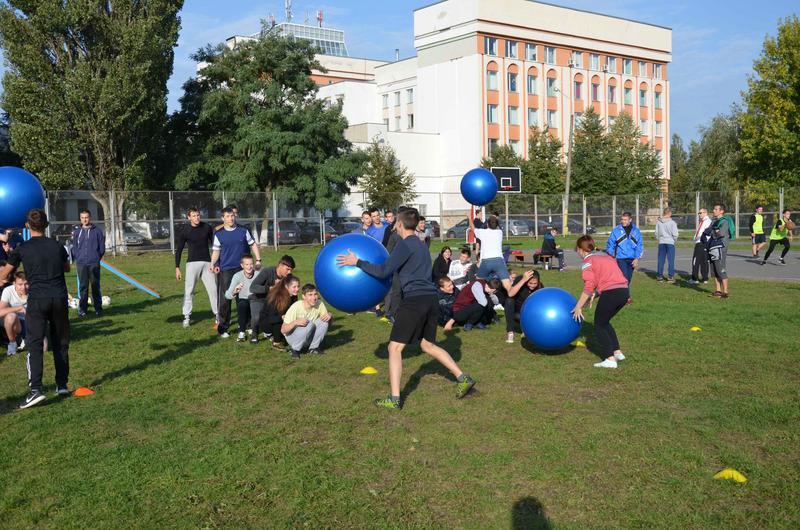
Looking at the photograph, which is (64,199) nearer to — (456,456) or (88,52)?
(88,52)

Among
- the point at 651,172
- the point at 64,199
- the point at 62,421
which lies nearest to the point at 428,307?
the point at 62,421

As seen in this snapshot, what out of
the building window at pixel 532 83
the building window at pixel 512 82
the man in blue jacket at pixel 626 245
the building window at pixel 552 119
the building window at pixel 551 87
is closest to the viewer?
the man in blue jacket at pixel 626 245

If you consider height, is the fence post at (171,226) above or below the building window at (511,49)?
below

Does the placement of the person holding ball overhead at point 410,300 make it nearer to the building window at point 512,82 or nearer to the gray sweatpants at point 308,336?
the gray sweatpants at point 308,336

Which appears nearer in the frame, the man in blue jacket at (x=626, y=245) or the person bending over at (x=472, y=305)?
the person bending over at (x=472, y=305)

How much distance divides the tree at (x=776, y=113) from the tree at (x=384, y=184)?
1971 centimetres

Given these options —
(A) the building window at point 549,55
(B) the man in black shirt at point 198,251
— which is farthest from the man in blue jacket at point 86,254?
(A) the building window at point 549,55

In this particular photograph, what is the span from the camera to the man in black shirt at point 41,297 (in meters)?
7.66

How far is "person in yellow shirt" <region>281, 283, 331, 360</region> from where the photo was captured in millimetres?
10183

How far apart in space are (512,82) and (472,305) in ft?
177

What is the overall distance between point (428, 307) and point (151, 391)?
3330 millimetres

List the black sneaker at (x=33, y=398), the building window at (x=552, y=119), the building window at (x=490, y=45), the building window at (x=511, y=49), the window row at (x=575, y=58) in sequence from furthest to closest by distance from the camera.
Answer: the building window at (x=552, y=119) → the building window at (x=511, y=49) → the window row at (x=575, y=58) → the building window at (x=490, y=45) → the black sneaker at (x=33, y=398)

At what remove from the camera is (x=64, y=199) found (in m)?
30.0

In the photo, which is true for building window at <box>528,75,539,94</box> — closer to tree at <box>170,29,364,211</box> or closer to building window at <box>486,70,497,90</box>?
building window at <box>486,70,497,90</box>
